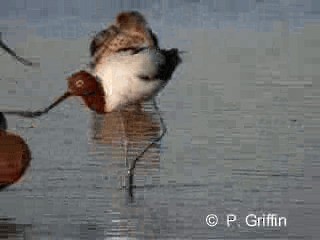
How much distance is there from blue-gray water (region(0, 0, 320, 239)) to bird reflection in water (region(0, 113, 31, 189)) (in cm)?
8

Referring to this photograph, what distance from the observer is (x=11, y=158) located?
434cm

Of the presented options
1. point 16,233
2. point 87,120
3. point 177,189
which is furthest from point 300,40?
point 16,233

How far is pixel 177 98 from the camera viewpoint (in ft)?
18.9

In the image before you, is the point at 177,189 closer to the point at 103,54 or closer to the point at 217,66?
the point at 103,54

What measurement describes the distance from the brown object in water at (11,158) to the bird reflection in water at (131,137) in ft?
1.35

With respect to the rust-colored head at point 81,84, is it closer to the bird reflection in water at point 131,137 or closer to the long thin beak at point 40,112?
the long thin beak at point 40,112

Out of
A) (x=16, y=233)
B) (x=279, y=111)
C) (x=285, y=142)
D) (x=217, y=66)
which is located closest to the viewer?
(x=16, y=233)

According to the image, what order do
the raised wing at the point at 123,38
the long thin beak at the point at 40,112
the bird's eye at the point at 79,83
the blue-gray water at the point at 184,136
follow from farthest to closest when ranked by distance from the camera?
1. the raised wing at the point at 123,38
2. the bird's eye at the point at 79,83
3. the long thin beak at the point at 40,112
4. the blue-gray water at the point at 184,136

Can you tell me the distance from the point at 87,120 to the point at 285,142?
3.46 feet

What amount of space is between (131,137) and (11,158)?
0.94m

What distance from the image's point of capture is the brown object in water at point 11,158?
14.1ft

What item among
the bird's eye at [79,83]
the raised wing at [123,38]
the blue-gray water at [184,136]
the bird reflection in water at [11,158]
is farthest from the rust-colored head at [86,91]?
the bird reflection in water at [11,158]

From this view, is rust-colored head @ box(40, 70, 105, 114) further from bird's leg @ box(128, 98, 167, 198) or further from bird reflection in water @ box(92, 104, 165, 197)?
bird's leg @ box(128, 98, 167, 198)

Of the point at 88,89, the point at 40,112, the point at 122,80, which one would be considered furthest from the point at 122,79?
the point at 40,112
